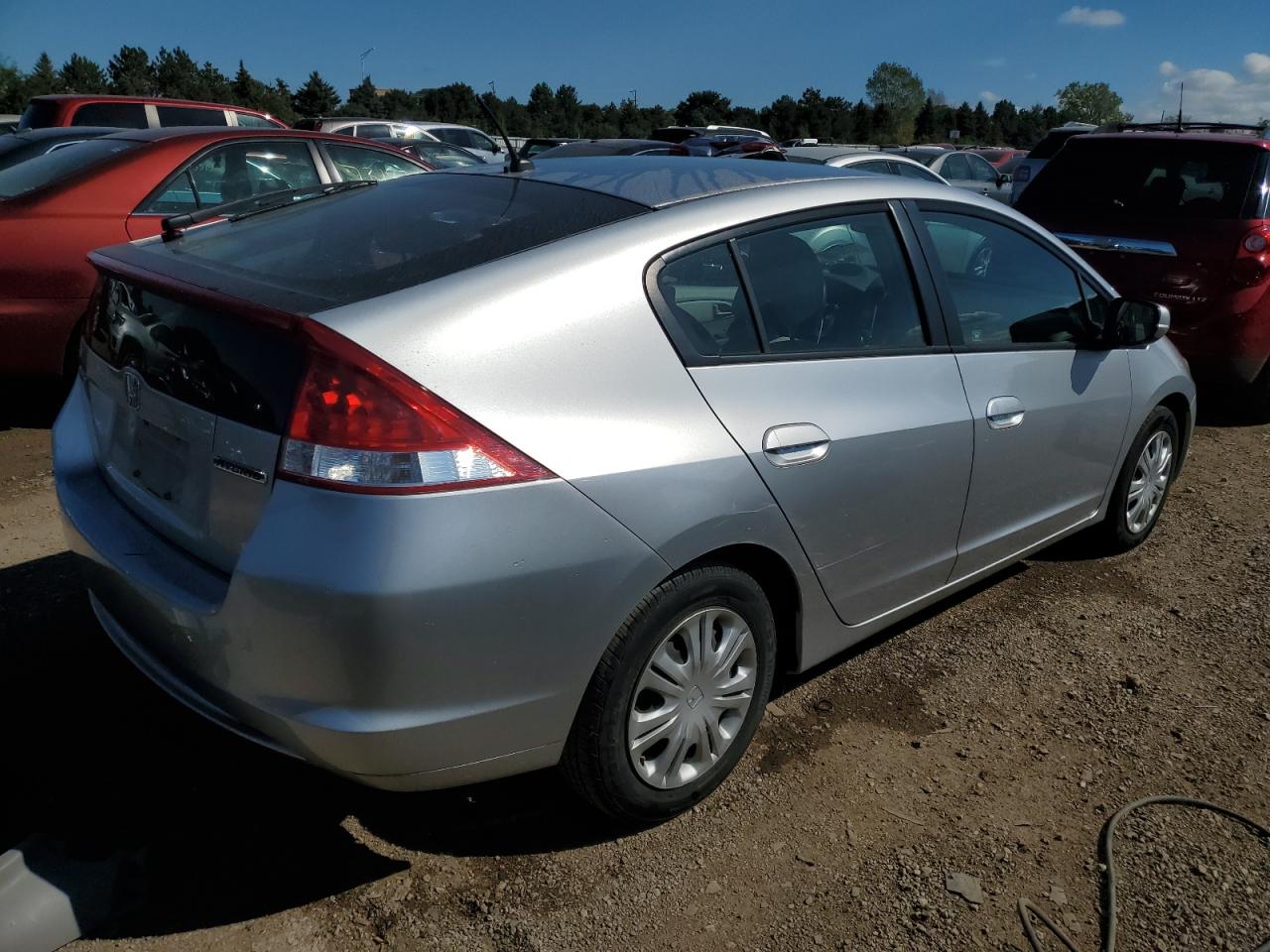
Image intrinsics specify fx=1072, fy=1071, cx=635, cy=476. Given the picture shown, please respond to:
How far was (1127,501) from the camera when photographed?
441 cm

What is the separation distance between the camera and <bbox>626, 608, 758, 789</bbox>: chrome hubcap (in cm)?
255

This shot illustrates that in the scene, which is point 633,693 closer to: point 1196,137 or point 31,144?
point 1196,137

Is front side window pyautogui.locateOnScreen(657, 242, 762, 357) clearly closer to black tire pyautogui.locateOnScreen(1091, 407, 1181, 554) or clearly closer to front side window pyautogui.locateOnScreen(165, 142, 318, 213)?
black tire pyautogui.locateOnScreen(1091, 407, 1181, 554)

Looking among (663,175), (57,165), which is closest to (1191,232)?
(663,175)

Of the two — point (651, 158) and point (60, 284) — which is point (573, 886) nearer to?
point (651, 158)

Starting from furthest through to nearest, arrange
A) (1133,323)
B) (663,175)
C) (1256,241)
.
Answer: (1256,241), (1133,323), (663,175)

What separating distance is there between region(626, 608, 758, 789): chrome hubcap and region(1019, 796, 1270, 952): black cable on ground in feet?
2.71

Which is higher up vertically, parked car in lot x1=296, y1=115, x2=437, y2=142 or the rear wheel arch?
parked car in lot x1=296, y1=115, x2=437, y2=142

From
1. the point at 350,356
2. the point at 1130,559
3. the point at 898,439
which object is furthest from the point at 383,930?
the point at 1130,559

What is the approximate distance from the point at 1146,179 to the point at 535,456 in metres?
6.12

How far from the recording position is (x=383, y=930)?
2391 mm

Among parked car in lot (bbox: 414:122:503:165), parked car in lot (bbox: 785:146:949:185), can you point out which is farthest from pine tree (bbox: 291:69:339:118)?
parked car in lot (bbox: 785:146:949:185)

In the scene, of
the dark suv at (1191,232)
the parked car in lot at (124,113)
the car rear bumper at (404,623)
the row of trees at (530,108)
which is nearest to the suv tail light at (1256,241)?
the dark suv at (1191,232)

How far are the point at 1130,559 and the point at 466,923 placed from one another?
134 inches
